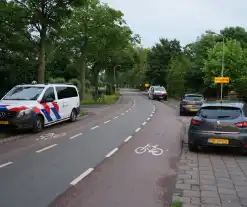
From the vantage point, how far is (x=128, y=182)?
6.57 m

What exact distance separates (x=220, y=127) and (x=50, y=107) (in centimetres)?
820

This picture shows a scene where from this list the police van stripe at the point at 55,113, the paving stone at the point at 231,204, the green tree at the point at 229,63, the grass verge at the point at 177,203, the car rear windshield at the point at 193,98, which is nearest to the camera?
the grass verge at the point at 177,203

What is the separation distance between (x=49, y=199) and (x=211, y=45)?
4819 centimetres

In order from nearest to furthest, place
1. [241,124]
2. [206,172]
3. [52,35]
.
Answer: [206,172] → [241,124] → [52,35]

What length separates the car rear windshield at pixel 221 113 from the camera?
371 inches

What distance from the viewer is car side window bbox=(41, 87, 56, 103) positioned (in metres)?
14.4

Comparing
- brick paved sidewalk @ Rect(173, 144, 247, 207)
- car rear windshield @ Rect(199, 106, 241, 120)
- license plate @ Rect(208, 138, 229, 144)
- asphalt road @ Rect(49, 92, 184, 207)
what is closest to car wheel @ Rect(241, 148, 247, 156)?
brick paved sidewalk @ Rect(173, 144, 247, 207)

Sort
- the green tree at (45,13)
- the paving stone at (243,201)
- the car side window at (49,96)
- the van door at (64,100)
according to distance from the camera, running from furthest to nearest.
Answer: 1. the green tree at (45,13)
2. the van door at (64,100)
3. the car side window at (49,96)
4. the paving stone at (243,201)

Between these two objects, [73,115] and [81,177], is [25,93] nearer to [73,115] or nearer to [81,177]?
[73,115]

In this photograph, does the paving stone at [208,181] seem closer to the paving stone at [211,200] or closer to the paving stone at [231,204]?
the paving stone at [211,200]

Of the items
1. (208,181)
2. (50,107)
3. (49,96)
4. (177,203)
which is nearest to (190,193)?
(177,203)

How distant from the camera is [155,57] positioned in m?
66.6

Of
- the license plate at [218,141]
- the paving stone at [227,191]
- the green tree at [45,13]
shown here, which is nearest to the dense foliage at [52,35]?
the green tree at [45,13]

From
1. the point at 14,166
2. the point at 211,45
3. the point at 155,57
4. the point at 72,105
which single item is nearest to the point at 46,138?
the point at 14,166
